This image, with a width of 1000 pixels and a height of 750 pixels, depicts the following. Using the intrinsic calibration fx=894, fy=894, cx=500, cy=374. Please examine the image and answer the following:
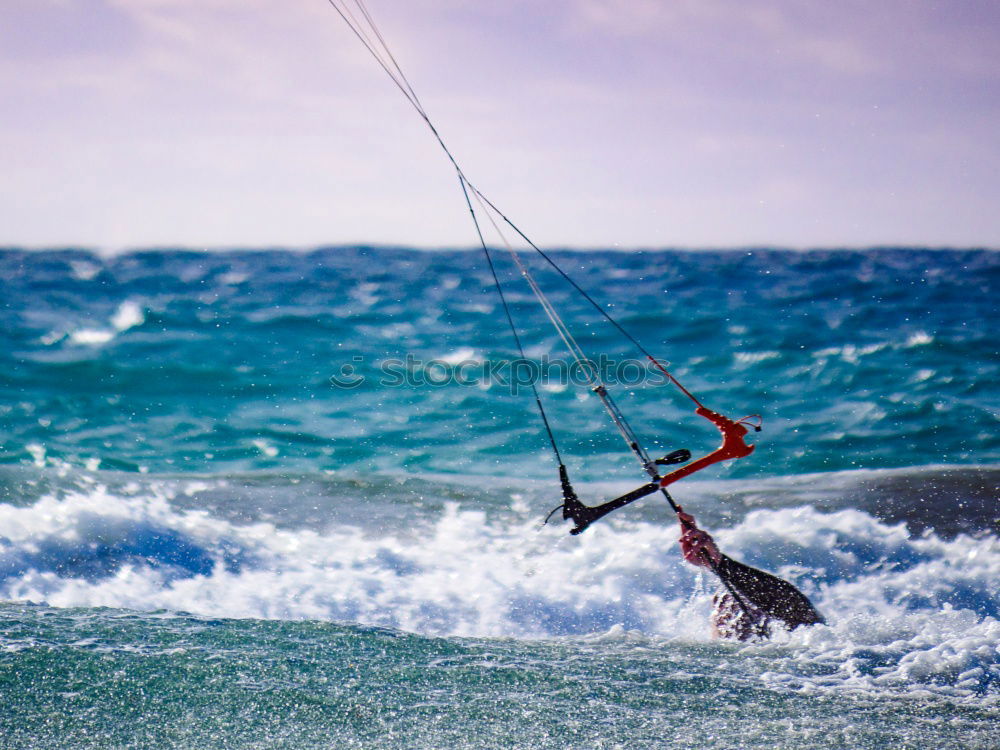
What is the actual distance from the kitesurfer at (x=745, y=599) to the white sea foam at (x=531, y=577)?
109 mm

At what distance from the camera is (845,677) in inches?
122

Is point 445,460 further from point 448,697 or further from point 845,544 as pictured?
point 448,697

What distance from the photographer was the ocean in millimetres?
2812

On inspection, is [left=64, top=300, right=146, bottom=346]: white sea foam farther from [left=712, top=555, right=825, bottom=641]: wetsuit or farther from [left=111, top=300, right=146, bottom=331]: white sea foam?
[left=712, top=555, right=825, bottom=641]: wetsuit

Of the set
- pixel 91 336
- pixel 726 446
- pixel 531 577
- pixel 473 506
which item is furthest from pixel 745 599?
pixel 91 336

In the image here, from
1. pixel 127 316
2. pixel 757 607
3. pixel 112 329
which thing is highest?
pixel 127 316

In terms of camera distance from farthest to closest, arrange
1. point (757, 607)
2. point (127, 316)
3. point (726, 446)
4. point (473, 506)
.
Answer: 1. point (127, 316)
2. point (473, 506)
3. point (757, 607)
4. point (726, 446)

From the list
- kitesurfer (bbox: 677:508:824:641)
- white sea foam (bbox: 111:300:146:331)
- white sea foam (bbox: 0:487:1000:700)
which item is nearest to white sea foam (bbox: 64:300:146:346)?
white sea foam (bbox: 111:300:146:331)

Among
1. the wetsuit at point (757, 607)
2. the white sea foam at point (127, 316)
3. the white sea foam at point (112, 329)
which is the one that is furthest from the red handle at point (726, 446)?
the white sea foam at point (127, 316)

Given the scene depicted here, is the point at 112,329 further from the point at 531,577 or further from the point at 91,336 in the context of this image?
the point at 531,577

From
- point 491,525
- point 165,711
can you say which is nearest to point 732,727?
point 165,711

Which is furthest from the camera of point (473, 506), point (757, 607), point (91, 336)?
point (91, 336)

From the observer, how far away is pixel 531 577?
14.7ft

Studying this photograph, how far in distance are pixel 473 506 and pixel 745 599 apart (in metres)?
2.30
